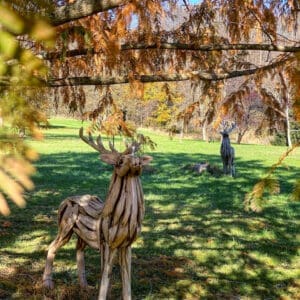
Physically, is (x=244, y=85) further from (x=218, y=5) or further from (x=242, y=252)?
(x=242, y=252)

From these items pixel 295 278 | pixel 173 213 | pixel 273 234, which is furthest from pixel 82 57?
pixel 173 213

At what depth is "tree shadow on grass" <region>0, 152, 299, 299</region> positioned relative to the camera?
439 centimetres

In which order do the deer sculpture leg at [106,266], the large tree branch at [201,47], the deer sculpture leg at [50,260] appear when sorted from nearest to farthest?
the large tree branch at [201,47]
the deer sculpture leg at [106,266]
the deer sculpture leg at [50,260]

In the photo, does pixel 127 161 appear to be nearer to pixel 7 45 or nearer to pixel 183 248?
pixel 7 45

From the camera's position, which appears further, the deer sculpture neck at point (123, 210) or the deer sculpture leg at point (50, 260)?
the deer sculpture leg at point (50, 260)

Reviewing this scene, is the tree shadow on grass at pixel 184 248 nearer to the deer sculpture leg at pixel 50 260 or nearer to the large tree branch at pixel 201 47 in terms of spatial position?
the deer sculpture leg at pixel 50 260

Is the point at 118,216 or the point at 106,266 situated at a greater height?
the point at 118,216

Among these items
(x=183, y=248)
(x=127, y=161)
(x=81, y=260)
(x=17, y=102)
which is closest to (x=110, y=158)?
(x=127, y=161)

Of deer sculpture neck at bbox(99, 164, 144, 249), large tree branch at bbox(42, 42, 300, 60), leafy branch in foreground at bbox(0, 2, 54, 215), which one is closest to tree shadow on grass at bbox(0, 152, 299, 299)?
deer sculpture neck at bbox(99, 164, 144, 249)

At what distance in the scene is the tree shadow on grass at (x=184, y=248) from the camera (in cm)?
439

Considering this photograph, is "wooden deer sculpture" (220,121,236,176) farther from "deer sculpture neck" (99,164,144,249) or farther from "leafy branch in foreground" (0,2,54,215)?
"leafy branch in foreground" (0,2,54,215)

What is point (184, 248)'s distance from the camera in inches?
227

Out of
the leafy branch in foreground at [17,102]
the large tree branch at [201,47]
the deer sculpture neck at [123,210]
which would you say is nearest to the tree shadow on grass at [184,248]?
the deer sculpture neck at [123,210]

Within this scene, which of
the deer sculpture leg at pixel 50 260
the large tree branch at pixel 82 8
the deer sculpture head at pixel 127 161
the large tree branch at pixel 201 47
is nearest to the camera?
the large tree branch at pixel 82 8
